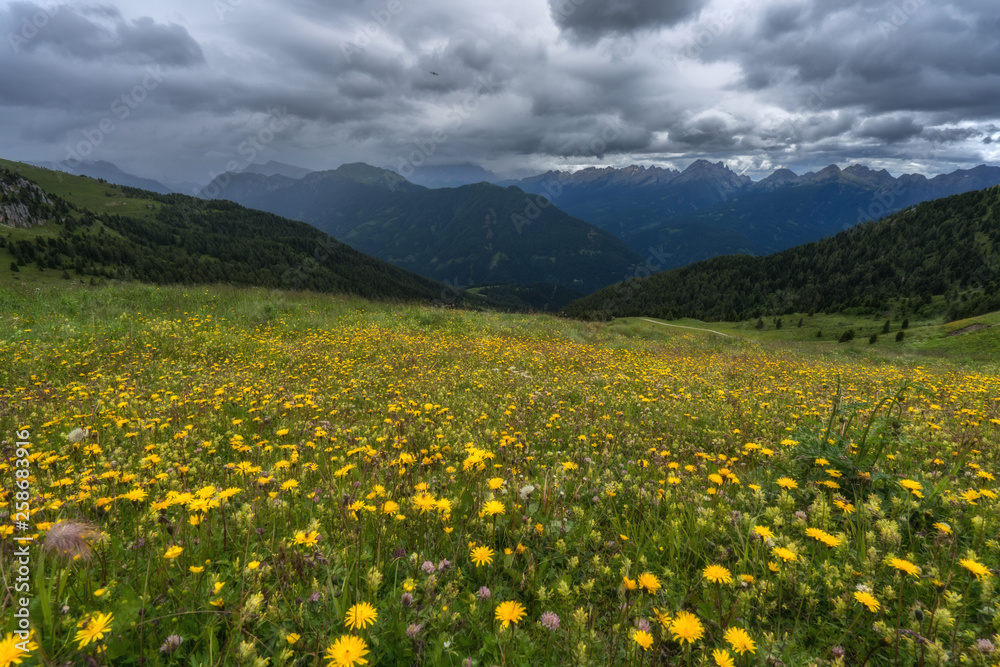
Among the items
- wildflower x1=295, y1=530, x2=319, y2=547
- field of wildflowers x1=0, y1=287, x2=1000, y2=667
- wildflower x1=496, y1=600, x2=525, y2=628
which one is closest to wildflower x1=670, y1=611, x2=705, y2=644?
field of wildflowers x1=0, y1=287, x2=1000, y2=667

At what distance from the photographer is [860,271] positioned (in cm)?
13350

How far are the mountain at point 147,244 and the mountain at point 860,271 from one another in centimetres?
9389

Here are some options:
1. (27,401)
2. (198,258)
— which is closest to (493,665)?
(27,401)

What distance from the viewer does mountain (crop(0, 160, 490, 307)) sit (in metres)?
70.5

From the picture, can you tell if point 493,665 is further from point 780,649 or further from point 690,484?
point 690,484

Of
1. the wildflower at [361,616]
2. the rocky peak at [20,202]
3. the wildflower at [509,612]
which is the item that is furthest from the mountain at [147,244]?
the wildflower at [509,612]

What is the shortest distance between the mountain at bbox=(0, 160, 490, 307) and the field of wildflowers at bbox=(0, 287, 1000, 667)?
35.5 metres

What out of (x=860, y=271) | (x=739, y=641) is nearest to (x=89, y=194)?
(x=739, y=641)

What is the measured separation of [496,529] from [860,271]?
179 metres

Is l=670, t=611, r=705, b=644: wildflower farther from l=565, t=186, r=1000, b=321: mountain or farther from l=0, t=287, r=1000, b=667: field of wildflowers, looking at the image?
l=565, t=186, r=1000, b=321: mountain

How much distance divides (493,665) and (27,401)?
8.14m

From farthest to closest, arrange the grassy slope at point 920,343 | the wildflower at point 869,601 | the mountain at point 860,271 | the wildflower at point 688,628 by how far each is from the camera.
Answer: the mountain at point 860,271 → the grassy slope at point 920,343 → the wildflower at point 869,601 → the wildflower at point 688,628

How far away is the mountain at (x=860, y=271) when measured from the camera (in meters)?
112

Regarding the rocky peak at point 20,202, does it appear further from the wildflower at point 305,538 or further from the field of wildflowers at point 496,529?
the wildflower at point 305,538
